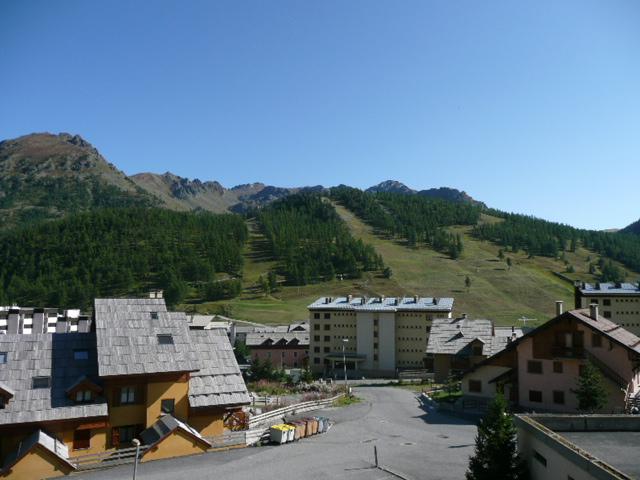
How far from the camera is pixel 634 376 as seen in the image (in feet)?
137

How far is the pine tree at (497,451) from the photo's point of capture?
70.8ft

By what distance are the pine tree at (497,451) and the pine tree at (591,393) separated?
1717 centimetres

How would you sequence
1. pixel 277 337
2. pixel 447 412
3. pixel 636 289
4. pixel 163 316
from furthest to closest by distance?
pixel 277 337, pixel 636 289, pixel 447 412, pixel 163 316

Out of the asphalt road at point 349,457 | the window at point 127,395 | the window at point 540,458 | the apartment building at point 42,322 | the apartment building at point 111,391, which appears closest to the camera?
the window at point 540,458

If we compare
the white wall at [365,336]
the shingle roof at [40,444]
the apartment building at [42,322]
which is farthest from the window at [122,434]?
the white wall at [365,336]

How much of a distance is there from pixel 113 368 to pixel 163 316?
235 inches

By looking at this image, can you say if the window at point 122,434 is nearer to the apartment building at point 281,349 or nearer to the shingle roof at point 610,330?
the shingle roof at point 610,330

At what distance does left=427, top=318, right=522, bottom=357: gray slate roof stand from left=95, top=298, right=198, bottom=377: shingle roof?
3773 centimetres

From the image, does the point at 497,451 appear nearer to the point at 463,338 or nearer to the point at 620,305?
the point at 463,338

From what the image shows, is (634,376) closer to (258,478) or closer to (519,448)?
Answer: (519,448)

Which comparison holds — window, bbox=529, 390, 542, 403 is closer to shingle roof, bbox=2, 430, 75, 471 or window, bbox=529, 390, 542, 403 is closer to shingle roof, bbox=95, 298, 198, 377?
shingle roof, bbox=95, 298, 198, 377

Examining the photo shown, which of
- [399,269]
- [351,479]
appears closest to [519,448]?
[351,479]

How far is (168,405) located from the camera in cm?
3488

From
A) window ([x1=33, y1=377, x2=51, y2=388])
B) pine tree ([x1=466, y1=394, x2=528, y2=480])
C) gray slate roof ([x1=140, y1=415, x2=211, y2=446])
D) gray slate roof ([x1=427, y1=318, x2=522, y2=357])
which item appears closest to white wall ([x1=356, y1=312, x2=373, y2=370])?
gray slate roof ([x1=427, y1=318, x2=522, y2=357])
